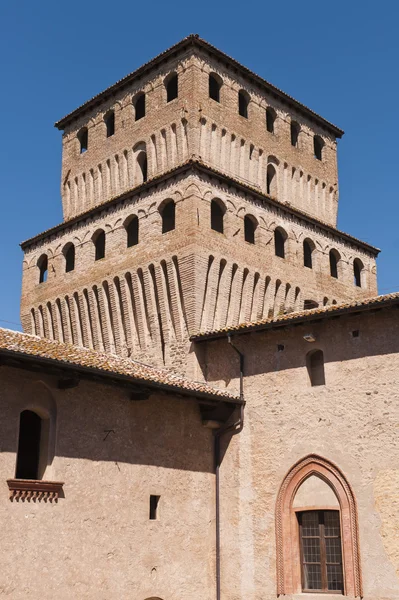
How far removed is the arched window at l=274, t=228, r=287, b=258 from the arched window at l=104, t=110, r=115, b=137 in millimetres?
7043

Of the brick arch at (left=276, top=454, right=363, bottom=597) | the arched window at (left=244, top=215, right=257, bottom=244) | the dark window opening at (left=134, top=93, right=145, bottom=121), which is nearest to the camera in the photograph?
the brick arch at (left=276, top=454, right=363, bottom=597)

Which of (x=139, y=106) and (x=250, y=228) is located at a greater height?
(x=139, y=106)

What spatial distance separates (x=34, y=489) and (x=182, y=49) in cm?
1520

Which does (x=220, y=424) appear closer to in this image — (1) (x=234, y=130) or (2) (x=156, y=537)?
(2) (x=156, y=537)

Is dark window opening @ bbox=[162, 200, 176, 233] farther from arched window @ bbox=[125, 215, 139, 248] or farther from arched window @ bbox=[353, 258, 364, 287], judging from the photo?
arched window @ bbox=[353, 258, 364, 287]

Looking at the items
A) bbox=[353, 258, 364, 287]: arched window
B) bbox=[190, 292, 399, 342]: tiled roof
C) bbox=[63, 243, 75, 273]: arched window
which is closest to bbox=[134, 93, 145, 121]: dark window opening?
bbox=[63, 243, 75, 273]: arched window

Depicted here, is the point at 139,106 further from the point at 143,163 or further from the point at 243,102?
the point at 243,102

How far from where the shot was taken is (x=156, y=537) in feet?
49.4

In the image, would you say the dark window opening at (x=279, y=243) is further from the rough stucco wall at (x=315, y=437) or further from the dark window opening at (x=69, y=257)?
the dark window opening at (x=69, y=257)

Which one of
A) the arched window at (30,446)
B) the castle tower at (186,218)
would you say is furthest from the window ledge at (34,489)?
the castle tower at (186,218)

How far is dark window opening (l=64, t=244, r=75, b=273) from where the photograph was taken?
24.1 meters

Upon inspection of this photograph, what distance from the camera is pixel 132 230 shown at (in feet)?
73.3

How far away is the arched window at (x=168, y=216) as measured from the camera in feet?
69.6

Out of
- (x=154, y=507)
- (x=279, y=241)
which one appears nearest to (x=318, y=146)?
(x=279, y=241)
